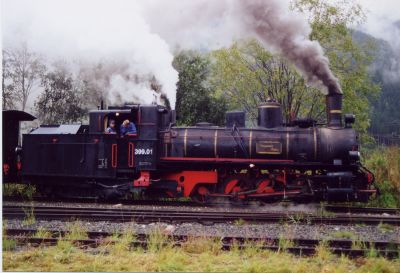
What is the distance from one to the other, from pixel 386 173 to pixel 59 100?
1028cm

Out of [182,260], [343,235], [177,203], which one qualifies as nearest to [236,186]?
[177,203]

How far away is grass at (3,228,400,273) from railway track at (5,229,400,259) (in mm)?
109

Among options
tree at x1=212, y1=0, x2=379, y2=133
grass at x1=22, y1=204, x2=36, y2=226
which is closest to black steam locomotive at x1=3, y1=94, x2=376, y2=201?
grass at x1=22, y1=204, x2=36, y2=226

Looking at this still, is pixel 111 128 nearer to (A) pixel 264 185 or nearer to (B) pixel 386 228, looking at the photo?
(A) pixel 264 185

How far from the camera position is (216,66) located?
1465cm

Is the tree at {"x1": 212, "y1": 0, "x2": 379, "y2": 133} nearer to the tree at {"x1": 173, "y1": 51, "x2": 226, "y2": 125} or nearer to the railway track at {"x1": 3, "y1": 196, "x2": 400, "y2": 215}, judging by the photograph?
the tree at {"x1": 173, "y1": 51, "x2": 226, "y2": 125}

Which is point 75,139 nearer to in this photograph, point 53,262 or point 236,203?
point 236,203

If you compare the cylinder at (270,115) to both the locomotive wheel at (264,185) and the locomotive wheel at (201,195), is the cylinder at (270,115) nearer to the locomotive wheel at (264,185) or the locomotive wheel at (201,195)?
the locomotive wheel at (264,185)

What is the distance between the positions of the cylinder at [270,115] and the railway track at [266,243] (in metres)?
3.50

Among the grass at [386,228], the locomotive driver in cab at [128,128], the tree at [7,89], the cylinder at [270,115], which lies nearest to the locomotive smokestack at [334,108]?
the cylinder at [270,115]

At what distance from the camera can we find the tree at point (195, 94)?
16.2 meters

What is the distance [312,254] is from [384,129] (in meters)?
6.17

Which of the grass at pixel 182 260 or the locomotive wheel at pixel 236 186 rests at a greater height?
the locomotive wheel at pixel 236 186

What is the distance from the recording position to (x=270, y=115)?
29.0ft
